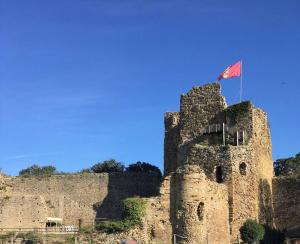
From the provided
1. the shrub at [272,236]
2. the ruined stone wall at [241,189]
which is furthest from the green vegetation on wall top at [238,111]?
the shrub at [272,236]

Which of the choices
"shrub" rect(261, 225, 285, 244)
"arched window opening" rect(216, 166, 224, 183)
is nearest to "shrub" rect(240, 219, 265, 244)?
"shrub" rect(261, 225, 285, 244)

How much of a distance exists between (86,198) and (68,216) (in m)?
1.93

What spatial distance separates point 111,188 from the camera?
51.4m

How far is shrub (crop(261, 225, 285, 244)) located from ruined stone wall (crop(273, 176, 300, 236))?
191 centimetres

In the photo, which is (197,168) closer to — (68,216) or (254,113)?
(254,113)

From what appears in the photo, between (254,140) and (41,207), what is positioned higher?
(254,140)

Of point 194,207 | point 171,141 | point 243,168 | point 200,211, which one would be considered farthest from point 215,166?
point 171,141

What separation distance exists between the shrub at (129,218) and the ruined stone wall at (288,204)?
12.1m

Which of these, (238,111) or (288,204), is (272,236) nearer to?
(288,204)

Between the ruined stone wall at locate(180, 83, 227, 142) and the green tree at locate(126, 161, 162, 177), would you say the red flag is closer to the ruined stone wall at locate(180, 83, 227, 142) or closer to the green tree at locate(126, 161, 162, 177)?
the ruined stone wall at locate(180, 83, 227, 142)

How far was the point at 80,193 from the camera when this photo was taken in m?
51.9

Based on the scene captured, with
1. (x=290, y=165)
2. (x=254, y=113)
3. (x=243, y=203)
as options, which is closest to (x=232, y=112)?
(x=254, y=113)

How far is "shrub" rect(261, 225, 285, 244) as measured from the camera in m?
42.7

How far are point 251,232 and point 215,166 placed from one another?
4678 mm
